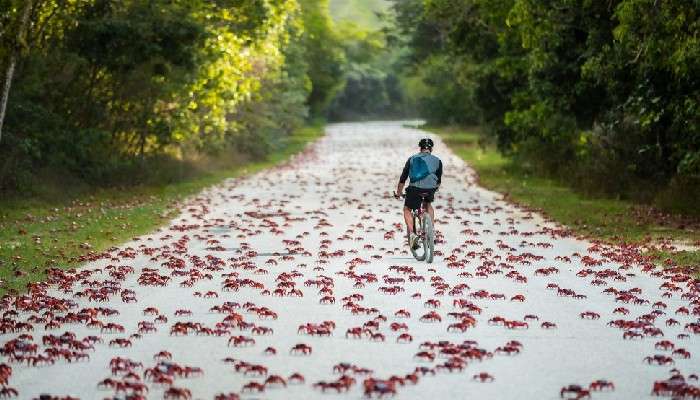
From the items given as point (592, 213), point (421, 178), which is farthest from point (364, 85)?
point (421, 178)

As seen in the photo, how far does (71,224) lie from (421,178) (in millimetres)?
8065

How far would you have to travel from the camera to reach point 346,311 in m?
11.9

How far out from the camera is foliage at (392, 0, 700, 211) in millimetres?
20431

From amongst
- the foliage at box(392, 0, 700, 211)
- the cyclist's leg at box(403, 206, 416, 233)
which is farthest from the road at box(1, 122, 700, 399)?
the foliage at box(392, 0, 700, 211)

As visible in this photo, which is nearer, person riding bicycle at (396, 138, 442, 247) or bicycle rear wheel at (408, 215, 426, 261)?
person riding bicycle at (396, 138, 442, 247)

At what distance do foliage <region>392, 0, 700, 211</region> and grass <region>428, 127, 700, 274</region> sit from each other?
29.7 inches

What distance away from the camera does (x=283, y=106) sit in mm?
54406

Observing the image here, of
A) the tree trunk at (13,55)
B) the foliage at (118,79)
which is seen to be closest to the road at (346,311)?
the tree trunk at (13,55)

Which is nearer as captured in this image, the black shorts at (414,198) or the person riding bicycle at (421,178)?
the person riding bicycle at (421,178)

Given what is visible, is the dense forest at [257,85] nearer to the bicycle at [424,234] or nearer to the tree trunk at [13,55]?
the tree trunk at [13,55]

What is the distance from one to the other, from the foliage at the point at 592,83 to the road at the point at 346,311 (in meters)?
3.83

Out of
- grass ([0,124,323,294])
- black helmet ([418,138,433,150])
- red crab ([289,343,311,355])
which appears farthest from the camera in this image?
black helmet ([418,138,433,150])

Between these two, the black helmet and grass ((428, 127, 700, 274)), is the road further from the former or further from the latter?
the black helmet

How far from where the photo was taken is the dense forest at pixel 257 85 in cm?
2277
